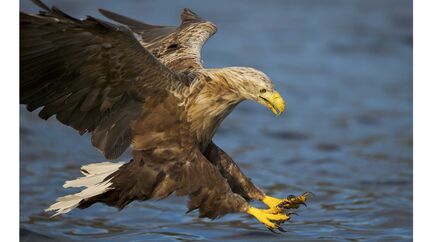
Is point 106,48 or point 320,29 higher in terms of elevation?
point 320,29

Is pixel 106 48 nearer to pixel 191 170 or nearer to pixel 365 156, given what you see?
pixel 191 170

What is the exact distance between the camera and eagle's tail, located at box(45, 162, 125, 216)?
6.68 metres

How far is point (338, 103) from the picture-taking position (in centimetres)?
1316

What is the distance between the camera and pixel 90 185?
6809 millimetres

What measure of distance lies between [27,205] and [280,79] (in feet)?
17.7

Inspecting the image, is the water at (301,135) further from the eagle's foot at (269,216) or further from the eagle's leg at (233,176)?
the eagle's foot at (269,216)

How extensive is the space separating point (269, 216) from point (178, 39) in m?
1.80

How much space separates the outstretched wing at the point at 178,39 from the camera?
7445 millimetres

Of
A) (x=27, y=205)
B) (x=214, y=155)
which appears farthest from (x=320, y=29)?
(x=214, y=155)

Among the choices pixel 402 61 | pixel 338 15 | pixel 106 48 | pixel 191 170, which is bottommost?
pixel 191 170

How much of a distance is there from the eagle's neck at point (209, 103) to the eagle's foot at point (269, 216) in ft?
1.82

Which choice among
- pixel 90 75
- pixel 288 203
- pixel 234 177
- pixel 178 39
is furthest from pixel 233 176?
pixel 178 39

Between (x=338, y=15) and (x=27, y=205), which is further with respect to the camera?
(x=338, y=15)

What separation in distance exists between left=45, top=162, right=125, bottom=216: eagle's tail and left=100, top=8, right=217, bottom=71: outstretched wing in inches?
33.8
